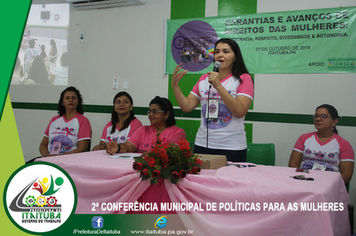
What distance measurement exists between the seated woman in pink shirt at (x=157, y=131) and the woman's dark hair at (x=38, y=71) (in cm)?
265

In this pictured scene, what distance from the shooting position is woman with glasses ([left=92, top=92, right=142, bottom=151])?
321 cm

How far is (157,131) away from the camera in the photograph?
2.93 metres

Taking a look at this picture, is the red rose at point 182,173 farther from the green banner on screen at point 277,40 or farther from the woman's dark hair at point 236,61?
the green banner on screen at point 277,40

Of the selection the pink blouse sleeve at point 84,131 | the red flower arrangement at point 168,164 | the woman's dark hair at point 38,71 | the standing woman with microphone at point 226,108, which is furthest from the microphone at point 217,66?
the woman's dark hair at point 38,71

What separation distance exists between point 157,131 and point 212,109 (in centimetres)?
92

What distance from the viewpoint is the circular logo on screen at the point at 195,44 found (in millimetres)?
3949

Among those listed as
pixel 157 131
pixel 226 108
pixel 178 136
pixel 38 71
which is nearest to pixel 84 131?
pixel 157 131

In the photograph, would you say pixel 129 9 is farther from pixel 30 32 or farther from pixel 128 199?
pixel 128 199

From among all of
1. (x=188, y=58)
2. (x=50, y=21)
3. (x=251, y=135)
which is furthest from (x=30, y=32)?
(x=251, y=135)

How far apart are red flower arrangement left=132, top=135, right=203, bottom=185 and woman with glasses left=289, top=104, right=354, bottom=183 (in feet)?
5.01

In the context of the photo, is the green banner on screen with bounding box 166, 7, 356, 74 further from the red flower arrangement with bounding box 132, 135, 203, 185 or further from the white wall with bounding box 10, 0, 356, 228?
the red flower arrangement with bounding box 132, 135, 203, 185

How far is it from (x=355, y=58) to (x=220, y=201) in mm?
2515

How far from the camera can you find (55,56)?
486 cm

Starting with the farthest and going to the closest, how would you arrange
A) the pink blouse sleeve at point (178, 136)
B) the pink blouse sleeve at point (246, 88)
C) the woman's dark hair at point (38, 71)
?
1. the woman's dark hair at point (38, 71)
2. the pink blouse sleeve at point (178, 136)
3. the pink blouse sleeve at point (246, 88)
